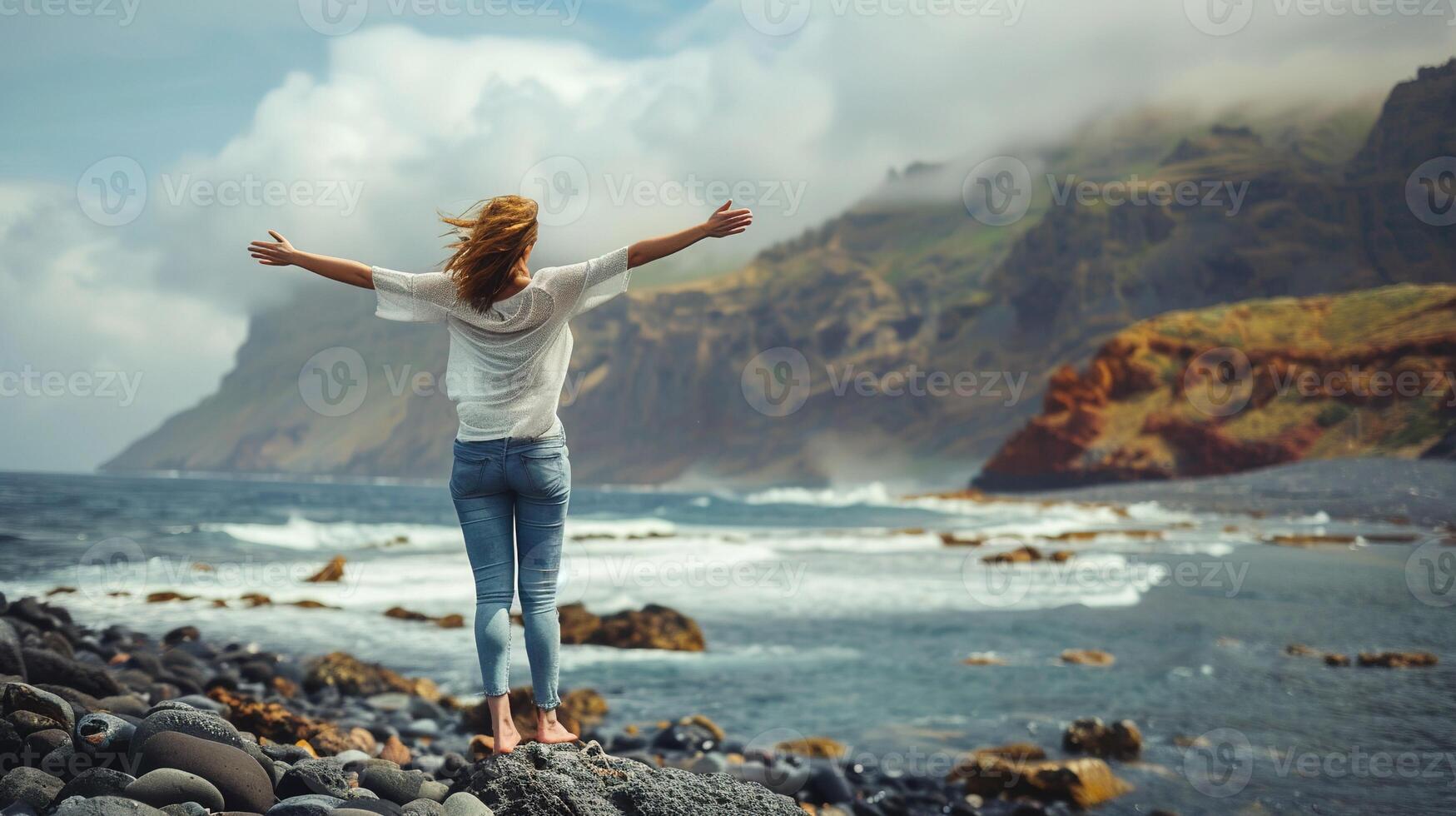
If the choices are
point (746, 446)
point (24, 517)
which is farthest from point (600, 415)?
point (24, 517)

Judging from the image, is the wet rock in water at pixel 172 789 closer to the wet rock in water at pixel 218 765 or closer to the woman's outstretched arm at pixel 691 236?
the wet rock in water at pixel 218 765

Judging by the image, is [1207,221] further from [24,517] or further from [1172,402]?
[24,517]

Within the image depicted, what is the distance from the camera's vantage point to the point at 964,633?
475 inches

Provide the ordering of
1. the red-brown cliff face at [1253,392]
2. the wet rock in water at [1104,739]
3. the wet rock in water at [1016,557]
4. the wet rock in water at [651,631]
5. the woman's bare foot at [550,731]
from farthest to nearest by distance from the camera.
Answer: the red-brown cliff face at [1253,392], the wet rock in water at [1016,557], the wet rock in water at [651,631], the wet rock in water at [1104,739], the woman's bare foot at [550,731]

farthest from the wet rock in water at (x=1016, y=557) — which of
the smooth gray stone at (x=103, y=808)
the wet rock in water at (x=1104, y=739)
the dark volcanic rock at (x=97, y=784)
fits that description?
the smooth gray stone at (x=103, y=808)

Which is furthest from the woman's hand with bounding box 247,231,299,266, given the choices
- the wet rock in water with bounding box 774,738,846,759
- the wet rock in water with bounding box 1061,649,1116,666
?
the wet rock in water with bounding box 1061,649,1116,666

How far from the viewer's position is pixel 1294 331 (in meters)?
69.8

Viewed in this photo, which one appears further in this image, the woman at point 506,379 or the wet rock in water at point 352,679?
the wet rock in water at point 352,679

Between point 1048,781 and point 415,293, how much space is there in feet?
17.3

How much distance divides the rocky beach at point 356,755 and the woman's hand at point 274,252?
182 cm

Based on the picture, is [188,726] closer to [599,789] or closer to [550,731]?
[550,731]

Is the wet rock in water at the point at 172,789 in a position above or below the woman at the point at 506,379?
below

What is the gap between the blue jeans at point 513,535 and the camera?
3.28 m

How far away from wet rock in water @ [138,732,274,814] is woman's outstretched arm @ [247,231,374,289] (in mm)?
1822
